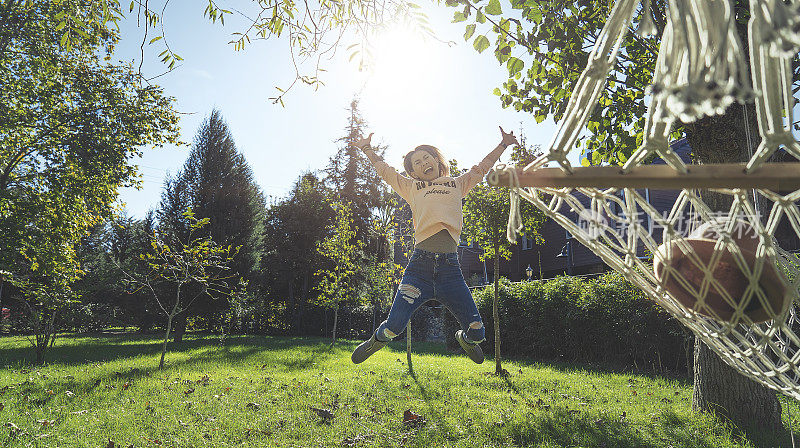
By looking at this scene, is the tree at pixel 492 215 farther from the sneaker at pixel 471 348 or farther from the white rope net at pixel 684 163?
the white rope net at pixel 684 163

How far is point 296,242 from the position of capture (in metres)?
21.2

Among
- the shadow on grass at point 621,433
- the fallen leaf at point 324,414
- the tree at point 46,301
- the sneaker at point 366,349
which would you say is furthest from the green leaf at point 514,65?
the tree at point 46,301

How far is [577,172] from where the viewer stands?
1062 millimetres

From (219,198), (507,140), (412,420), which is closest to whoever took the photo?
(507,140)

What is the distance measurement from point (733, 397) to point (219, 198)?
18.2 metres

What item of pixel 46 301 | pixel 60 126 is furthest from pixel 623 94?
pixel 60 126

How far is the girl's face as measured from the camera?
345cm

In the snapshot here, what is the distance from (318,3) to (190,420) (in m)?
3.92

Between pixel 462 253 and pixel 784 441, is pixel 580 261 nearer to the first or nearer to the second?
pixel 462 253

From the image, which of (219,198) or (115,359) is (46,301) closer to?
(115,359)

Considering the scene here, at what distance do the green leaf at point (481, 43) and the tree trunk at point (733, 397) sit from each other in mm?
3156

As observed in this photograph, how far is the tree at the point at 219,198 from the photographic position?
18.2 m

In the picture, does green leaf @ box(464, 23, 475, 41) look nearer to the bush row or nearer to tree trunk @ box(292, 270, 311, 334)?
the bush row

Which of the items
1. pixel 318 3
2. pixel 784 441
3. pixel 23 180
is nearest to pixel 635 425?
pixel 784 441
